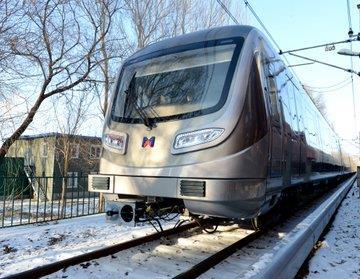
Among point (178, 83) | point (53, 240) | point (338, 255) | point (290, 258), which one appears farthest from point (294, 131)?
point (53, 240)

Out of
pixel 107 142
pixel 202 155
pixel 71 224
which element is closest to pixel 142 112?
pixel 107 142

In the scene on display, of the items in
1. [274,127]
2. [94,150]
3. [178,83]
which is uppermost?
[94,150]

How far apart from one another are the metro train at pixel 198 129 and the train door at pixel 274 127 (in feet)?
0.05

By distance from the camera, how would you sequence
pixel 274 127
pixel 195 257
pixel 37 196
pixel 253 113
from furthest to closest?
pixel 37 196, pixel 274 127, pixel 195 257, pixel 253 113

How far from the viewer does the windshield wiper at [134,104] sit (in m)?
5.52

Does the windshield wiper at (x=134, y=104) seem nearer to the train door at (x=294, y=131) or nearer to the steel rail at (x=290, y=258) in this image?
the steel rail at (x=290, y=258)

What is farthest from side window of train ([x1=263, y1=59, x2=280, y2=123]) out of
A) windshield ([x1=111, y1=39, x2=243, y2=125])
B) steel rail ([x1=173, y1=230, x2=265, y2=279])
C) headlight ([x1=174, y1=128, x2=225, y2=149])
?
steel rail ([x1=173, y1=230, x2=265, y2=279])

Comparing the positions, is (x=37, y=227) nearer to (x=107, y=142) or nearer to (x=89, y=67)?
(x=107, y=142)

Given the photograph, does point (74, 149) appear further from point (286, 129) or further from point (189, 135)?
point (189, 135)

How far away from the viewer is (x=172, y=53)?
600cm

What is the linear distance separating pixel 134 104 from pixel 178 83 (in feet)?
2.18

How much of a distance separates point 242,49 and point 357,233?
180 inches

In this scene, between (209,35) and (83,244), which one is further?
(83,244)

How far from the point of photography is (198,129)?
507 cm
